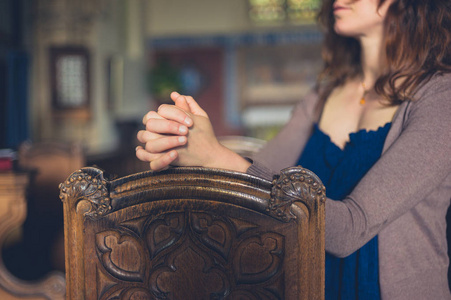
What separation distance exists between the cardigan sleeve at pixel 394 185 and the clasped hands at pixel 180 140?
0.21 meters

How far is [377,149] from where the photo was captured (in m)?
Result: 1.00

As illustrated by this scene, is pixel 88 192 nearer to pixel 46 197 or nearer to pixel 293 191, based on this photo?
pixel 293 191

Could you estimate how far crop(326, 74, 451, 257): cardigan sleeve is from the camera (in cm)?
75

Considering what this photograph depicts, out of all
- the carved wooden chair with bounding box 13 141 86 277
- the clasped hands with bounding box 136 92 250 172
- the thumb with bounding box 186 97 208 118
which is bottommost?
the carved wooden chair with bounding box 13 141 86 277

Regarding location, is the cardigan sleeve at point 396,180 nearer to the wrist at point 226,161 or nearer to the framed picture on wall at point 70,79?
the wrist at point 226,161

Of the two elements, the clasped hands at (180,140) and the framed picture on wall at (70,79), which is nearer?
the clasped hands at (180,140)

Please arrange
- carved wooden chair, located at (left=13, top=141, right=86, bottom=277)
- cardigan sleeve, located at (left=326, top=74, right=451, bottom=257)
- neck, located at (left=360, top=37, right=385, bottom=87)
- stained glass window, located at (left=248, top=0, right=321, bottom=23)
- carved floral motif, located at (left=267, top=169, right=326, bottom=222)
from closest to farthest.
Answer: carved floral motif, located at (left=267, top=169, right=326, bottom=222) < cardigan sleeve, located at (left=326, top=74, right=451, bottom=257) < neck, located at (left=360, top=37, right=385, bottom=87) < carved wooden chair, located at (left=13, top=141, right=86, bottom=277) < stained glass window, located at (left=248, top=0, right=321, bottom=23)

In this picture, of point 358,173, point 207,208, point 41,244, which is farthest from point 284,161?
point 41,244

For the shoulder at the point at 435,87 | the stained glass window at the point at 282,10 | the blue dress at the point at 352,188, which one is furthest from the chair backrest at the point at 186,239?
the stained glass window at the point at 282,10

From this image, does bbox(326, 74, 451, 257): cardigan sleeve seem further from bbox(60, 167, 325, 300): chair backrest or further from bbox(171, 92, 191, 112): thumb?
bbox(171, 92, 191, 112): thumb

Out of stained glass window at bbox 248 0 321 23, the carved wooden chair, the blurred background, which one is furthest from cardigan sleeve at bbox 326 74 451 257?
stained glass window at bbox 248 0 321 23

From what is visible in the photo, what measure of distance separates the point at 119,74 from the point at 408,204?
807cm

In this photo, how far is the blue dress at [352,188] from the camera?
934mm

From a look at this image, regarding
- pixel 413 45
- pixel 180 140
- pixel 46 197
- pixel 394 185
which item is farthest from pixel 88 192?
pixel 46 197
